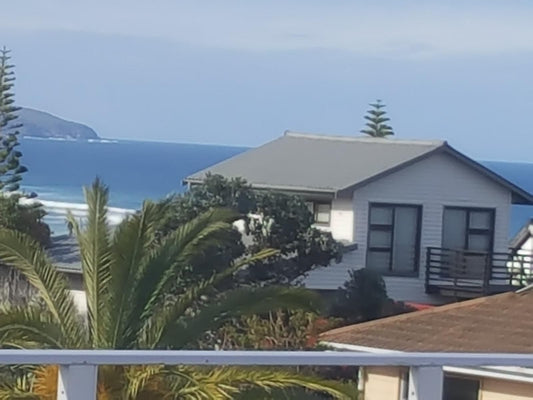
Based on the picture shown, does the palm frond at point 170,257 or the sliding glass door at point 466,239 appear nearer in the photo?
the palm frond at point 170,257

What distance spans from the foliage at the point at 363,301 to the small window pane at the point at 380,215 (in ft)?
12.9

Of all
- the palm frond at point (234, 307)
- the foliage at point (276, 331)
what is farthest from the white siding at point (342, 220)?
the palm frond at point (234, 307)

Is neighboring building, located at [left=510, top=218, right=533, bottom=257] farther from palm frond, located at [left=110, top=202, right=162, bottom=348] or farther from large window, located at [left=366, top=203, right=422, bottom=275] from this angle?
palm frond, located at [left=110, top=202, right=162, bottom=348]

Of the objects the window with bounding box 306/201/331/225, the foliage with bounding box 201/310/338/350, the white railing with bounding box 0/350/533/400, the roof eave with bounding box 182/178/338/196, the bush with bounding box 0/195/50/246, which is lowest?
the foliage with bounding box 201/310/338/350

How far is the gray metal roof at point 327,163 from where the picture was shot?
150 feet

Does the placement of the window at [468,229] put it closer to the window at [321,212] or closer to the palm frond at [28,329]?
the window at [321,212]

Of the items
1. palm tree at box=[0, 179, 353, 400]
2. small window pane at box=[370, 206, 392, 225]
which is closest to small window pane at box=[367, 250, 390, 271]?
small window pane at box=[370, 206, 392, 225]

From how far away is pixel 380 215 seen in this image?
45.4 meters

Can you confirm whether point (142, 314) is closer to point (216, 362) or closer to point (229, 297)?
point (229, 297)

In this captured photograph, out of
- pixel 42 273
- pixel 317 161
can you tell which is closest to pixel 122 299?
pixel 42 273

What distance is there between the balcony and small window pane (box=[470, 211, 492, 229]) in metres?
1.33

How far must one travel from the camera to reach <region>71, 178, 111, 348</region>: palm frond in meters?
14.4

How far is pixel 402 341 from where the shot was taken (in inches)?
835

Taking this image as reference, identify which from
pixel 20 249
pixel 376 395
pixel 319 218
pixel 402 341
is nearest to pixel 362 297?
pixel 319 218
